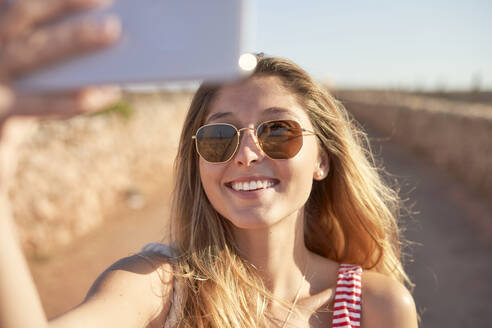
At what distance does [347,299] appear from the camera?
2.15m

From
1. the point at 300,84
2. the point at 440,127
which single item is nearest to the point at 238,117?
the point at 300,84

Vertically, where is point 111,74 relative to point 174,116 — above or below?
above

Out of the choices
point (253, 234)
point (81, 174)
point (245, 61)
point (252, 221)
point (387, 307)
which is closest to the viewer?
point (245, 61)

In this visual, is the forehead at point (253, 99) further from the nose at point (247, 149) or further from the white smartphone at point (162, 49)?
the white smartphone at point (162, 49)

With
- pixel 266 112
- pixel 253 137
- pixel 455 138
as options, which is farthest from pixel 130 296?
pixel 455 138

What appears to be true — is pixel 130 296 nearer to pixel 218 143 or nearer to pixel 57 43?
pixel 218 143

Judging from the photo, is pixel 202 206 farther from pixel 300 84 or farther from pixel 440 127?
pixel 440 127

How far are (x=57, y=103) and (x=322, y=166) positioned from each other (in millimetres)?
1845

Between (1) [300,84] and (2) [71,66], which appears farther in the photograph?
→ (1) [300,84]

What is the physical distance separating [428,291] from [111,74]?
521 cm

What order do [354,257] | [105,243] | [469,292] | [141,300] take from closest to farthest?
[141,300], [354,257], [469,292], [105,243]

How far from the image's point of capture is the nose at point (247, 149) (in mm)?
1989

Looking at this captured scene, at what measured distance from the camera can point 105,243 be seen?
264 inches

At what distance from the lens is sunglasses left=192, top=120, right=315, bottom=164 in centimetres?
200
